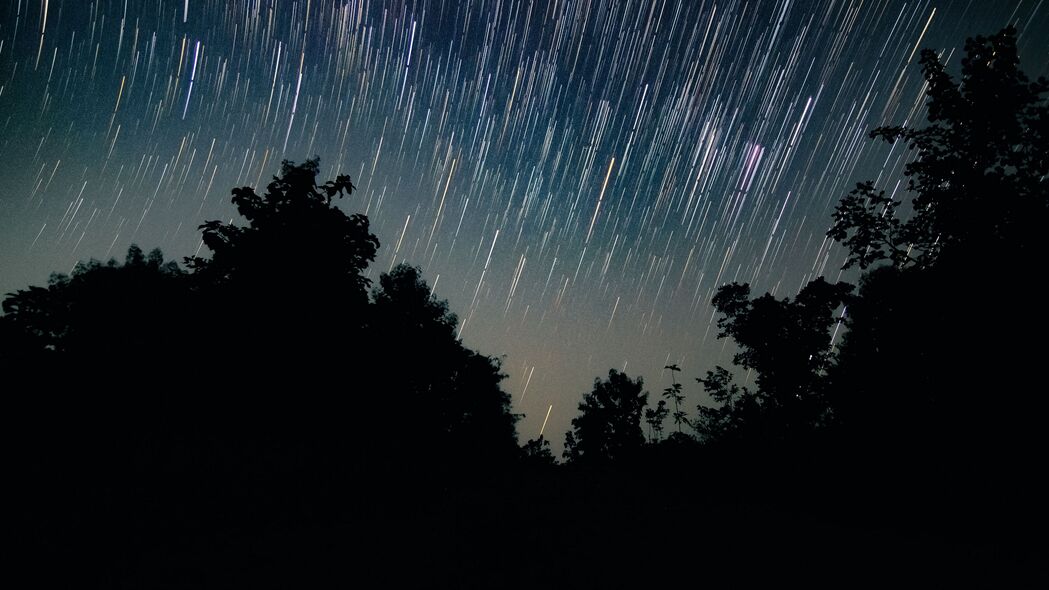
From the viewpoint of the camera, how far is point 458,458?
1731 centimetres

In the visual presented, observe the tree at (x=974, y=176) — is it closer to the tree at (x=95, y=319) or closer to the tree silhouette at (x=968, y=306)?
the tree silhouette at (x=968, y=306)

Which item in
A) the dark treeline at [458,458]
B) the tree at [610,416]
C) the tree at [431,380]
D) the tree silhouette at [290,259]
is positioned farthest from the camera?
the tree at [610,416]

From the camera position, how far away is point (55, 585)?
22.3ft

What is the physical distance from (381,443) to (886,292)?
1735cm

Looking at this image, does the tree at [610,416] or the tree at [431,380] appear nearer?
the tree at [431,380]

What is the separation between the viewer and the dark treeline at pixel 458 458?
7230mm

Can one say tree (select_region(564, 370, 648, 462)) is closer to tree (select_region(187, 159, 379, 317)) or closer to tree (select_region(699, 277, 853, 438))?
tree (select_region(699, 277, 853, 438))

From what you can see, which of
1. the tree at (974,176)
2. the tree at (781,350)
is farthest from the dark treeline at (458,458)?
the tree at (781,350)

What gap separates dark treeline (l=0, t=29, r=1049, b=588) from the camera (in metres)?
7.23

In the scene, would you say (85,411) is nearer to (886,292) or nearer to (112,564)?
(112,564)

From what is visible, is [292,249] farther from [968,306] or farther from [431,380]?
[968,306]

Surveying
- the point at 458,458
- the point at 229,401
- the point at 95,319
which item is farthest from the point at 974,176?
the point at 95,319

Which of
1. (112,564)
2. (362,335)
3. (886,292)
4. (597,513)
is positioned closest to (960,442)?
(886,292)

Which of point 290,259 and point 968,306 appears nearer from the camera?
point 968,306
